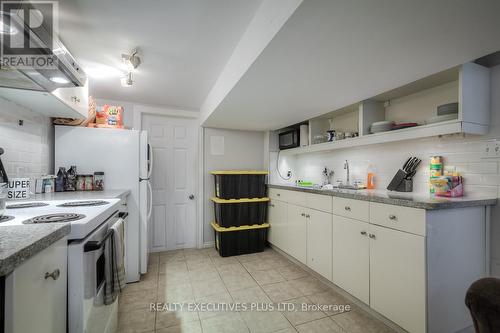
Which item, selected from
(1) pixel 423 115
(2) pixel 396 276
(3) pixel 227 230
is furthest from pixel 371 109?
(3) pixel 227 230

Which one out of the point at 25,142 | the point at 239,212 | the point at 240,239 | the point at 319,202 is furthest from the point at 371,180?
the point at 25,142

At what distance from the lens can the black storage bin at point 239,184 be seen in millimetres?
3104

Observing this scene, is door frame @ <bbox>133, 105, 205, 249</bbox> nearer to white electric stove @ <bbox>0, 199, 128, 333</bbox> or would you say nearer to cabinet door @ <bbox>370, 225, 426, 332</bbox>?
white electric stove @ <bbox>0, 199, 128, 333</bbox>

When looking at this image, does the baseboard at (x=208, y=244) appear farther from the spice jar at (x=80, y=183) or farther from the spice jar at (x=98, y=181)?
the spice jar at (x=80, y=183)

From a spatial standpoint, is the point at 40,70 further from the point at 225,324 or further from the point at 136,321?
the point at 225,324

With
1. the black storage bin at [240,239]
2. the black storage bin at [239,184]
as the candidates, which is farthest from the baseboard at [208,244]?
the black storage bin at [239,184]

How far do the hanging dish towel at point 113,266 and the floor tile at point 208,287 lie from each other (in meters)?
0.97

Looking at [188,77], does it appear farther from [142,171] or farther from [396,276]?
[396,276]

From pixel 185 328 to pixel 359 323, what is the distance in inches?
52.1

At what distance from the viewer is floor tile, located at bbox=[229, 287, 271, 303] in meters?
2.03

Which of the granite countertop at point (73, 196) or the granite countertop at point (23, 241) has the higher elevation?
the granite countertop at point (23, 241)

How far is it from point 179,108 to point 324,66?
7.96 ft

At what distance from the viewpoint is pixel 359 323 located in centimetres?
172

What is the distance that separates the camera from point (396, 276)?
158 cm
